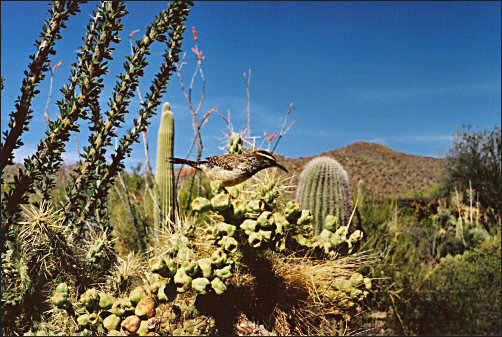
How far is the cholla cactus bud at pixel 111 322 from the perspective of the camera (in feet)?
3.52

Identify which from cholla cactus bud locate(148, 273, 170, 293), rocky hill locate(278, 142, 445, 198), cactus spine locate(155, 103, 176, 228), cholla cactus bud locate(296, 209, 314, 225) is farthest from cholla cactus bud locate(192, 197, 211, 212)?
rocky hill locate(278, 142, 445, 198)

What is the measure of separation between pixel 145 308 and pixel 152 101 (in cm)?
91

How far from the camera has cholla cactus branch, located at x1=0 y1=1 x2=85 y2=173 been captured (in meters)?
1.33

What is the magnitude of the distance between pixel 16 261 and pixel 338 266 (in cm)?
103

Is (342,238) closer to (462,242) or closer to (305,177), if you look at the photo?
(305,177)

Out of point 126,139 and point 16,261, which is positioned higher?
point 126,139

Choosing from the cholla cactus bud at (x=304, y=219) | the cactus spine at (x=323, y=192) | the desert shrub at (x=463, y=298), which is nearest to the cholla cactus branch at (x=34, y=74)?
the cholla cactus bud at (x=304, y=219)

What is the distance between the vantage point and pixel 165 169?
2973mm

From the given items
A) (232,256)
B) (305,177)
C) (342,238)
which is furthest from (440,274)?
(232,256)

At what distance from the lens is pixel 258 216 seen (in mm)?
1230

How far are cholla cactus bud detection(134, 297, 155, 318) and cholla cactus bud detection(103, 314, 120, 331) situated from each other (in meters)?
0.06

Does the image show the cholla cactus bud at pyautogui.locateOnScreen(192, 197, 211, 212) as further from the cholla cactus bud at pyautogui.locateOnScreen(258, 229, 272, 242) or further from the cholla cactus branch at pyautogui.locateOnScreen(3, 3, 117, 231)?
the cholla cactus branch at pyautogui.locateOnScreen(3, 3, 117, 231)

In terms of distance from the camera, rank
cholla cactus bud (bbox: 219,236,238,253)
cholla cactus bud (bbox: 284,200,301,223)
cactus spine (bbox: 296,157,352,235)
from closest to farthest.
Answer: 1. cholla cactus bud (bbox: 219,236,238,253)
2. cholla cactus bud (bbox: 284,200,301,223)
3. cactus spine (bbox: 296,157,352,235)

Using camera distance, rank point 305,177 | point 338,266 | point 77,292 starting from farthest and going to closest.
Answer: point 305,177 < point 338,266 < point 77,292
